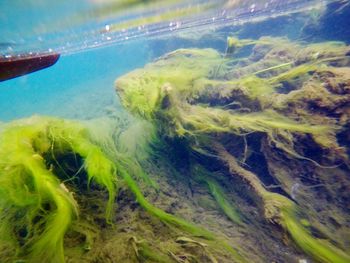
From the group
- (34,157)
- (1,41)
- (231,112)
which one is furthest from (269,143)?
(1,41)

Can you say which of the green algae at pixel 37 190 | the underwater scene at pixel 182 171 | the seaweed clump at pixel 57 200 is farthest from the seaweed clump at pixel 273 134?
the green algae at pixel 37 190

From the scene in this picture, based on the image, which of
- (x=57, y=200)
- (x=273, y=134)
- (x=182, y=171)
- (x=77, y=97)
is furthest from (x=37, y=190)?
(x=77, y=97)

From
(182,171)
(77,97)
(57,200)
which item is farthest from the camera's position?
(77,97)

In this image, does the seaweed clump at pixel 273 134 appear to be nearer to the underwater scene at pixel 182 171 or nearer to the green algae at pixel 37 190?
the underwater scene at pixel 182 171

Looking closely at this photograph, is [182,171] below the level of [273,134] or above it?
below

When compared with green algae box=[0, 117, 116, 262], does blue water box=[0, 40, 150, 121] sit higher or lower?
lower

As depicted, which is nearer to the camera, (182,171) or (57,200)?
(57,200)

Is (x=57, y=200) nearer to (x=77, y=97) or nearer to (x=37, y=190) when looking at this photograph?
(x=37, y=190)

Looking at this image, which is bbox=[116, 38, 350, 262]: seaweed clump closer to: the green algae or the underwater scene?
the underwater scene

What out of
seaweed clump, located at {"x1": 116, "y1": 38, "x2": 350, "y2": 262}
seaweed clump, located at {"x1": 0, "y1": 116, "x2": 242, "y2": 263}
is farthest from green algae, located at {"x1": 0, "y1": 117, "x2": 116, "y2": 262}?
seaweed clump, located at {"x1": 116, "y1": 38, "x2": 350, "y2": 262}

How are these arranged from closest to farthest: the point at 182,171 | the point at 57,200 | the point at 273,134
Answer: the point at 57,200
the point at 273,134
the point at 182,171

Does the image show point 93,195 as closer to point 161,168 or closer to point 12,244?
point 12,244
